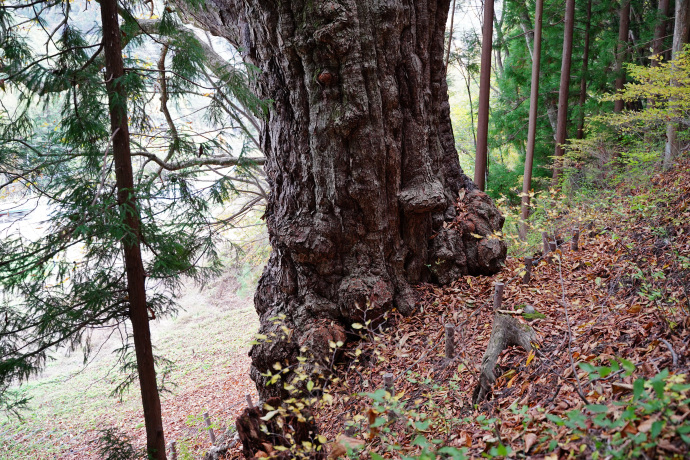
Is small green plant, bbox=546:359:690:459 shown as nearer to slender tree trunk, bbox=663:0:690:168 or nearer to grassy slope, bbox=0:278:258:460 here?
grassy slope, bbox=0:278:258:460

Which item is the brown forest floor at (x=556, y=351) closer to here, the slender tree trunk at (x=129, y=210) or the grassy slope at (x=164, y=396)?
the slender tree trunk at (x=129, y=210)

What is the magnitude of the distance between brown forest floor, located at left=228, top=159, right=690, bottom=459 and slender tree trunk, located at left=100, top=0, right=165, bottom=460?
996 mm

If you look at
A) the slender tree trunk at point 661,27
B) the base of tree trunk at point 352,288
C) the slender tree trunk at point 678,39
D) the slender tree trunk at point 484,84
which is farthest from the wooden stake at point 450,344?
the slender tree trunk at point 661,27

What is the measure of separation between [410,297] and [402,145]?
166 cm

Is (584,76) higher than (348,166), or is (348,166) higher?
(584,76)

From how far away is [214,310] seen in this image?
744 inches

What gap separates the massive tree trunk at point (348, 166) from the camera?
3.77 metres

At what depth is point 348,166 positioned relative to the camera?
3.98m

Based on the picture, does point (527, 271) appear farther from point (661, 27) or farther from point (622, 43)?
point (661, 27)

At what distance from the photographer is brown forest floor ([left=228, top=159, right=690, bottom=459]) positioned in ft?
6.52

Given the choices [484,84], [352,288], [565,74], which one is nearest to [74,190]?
[352,288]

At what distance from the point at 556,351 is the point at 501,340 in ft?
1.33

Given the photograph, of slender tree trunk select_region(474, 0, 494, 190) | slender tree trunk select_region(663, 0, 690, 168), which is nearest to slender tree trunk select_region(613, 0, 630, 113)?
slender tree trunk select_region(663, 0, 690, 168)

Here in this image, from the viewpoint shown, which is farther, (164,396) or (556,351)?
(164,396)
